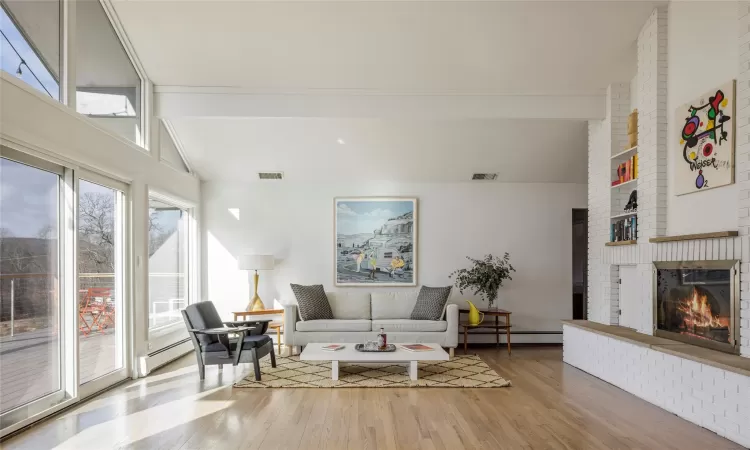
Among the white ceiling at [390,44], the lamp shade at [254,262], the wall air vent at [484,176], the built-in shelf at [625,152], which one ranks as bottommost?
the lamp shade at [254,262]

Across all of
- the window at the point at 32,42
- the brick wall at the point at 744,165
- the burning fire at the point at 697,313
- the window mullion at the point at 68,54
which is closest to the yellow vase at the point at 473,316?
the burning fire at the point at 697,313

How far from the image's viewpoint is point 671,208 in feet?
15.7

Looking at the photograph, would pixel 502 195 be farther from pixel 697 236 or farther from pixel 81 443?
pixel 81 443

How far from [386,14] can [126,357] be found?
14.1 feet

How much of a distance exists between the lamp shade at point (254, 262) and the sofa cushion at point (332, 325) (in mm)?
1017

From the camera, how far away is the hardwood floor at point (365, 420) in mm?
3521

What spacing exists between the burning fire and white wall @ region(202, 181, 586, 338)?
10.6 ft

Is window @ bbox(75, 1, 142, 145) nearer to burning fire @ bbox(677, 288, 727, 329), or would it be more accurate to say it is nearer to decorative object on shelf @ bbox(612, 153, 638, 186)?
decorative object on shelf @ bbox(612, 153, 638, 186)

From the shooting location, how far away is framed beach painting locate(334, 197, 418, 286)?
7777 mm

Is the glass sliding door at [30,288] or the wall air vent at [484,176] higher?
the wall air vent at [484,176]

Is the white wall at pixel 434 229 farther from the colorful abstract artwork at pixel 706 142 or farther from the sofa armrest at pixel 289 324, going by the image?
the colorful abstract artwork at pixel 706 142

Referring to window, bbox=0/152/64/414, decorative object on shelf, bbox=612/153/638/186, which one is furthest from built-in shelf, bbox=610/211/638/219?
window, bbox=0/152/64/414

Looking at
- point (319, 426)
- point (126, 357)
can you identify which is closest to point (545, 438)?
point (319, 426)

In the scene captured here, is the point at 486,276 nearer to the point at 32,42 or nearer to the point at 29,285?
the point at 29,285
